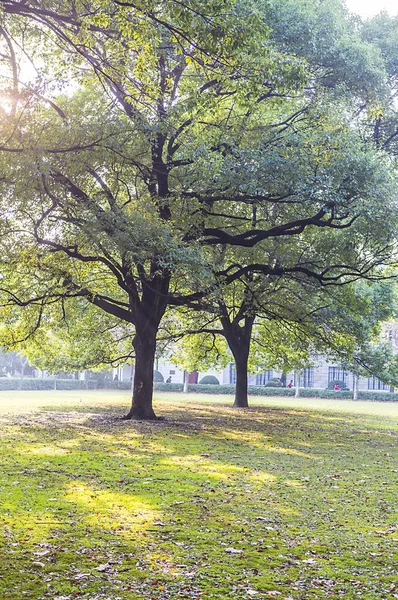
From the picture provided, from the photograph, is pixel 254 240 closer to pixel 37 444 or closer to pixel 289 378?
pixel 37 444

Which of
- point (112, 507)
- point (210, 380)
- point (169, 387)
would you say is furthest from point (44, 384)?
point (112, 507)

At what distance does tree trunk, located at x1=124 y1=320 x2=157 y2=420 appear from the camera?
19641 millimetres

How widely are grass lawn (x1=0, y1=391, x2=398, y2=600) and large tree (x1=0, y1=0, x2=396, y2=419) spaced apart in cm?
461

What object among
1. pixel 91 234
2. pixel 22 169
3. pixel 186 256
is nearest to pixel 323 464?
pixel 186 256

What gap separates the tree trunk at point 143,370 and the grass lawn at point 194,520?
16.1ft

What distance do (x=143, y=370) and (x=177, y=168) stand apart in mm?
6479

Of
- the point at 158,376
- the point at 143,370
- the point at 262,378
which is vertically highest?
the point at 262,378

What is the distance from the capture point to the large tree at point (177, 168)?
1055 cm

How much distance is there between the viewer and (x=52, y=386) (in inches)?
2318

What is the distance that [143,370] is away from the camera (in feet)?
64.5

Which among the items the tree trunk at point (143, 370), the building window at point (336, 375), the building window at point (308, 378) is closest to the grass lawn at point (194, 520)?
the tree trunk at point (143, 370)

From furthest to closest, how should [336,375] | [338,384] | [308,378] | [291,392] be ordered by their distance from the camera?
1. [308,378]
2. [336,375]
3. [338,384]
4. [291,392]

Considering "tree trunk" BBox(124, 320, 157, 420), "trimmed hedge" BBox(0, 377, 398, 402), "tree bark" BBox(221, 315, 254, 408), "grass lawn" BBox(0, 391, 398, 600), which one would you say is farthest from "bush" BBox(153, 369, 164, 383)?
"grass lawn" BBox(0, 391, 398, 600)

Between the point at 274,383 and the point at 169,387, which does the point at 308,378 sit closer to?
the point at 274,383
